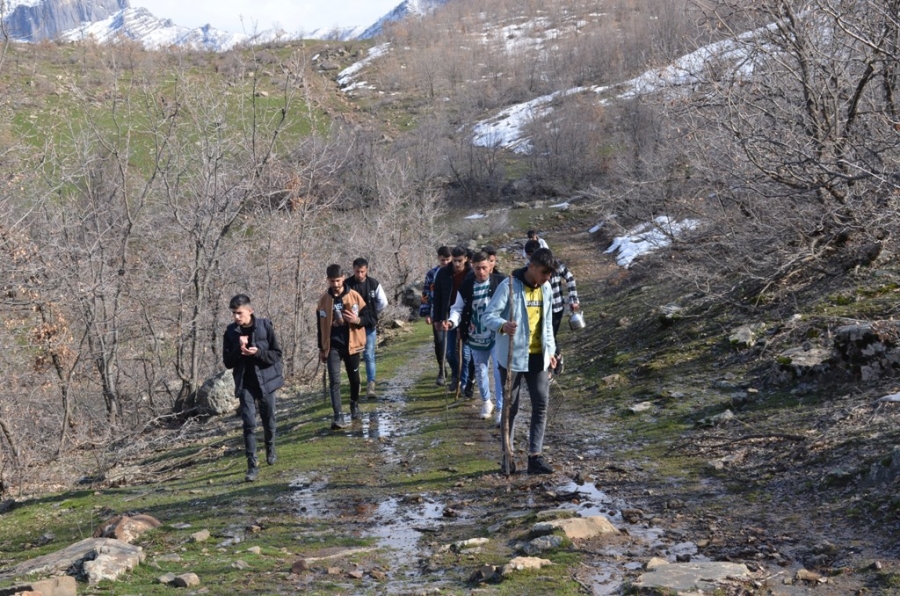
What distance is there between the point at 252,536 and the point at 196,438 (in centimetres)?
664

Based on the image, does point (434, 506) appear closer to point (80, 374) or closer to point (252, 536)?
point (252, 536)

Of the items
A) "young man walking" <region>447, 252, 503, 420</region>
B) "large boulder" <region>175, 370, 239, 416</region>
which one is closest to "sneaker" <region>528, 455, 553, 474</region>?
"young man walking" <region>447, 252, 503, 420</region>

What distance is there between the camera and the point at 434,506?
762 cm

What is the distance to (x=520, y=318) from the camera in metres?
7.69

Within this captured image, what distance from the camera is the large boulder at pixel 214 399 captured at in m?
15.0

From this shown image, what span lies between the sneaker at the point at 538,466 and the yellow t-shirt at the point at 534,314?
1.10 m

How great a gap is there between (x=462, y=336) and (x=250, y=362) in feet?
10.2

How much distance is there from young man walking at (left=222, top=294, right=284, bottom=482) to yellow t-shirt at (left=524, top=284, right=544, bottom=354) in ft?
9.88

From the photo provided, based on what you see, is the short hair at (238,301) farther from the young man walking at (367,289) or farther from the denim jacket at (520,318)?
the denim jacket at (520,318)

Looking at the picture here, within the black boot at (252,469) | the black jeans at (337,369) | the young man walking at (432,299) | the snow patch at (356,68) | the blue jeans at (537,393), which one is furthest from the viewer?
the snow patch at (356,68)

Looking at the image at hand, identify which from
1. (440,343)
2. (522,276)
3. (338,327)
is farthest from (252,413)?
(440,343)

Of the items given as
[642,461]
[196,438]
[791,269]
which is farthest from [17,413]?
[791,269]

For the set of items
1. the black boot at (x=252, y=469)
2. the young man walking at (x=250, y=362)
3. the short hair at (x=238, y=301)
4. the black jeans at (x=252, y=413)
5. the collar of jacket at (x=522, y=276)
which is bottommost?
the black boot at (x=252, y=469)

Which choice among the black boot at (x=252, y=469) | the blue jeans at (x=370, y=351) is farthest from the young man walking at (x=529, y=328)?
the blue jeans at (x=370, y=351)
